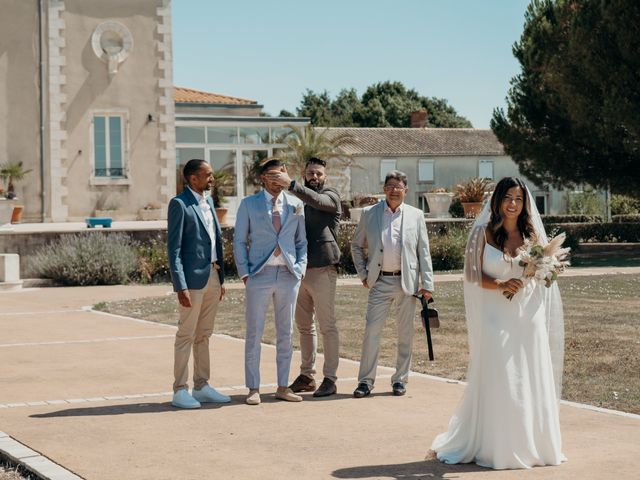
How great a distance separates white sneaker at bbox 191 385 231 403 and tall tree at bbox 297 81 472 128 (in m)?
76.4

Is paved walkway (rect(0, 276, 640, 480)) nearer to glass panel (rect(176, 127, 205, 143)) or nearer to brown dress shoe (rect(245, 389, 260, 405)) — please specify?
brown dress shoe (rect(245, 389, 260, 405))

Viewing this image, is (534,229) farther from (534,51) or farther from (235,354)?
(534,51)

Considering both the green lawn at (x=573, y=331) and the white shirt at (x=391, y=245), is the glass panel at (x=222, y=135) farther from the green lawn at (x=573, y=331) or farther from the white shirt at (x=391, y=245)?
the white shirt at (x=391, y=245)

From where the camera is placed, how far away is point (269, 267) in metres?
9.38

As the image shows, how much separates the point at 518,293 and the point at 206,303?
3140 mm

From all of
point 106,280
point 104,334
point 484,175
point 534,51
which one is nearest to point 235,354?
point 104,334

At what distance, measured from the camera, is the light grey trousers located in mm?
9594

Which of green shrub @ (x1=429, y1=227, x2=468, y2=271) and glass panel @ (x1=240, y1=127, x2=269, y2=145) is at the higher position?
glass panel @ (x1=240, y1=127, x2=269, y2=145)

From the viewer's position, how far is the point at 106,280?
80.8ft

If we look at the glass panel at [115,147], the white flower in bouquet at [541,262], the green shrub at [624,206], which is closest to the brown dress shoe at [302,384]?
the white flower in bouquet at [541,262]

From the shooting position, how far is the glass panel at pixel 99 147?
1284 inches

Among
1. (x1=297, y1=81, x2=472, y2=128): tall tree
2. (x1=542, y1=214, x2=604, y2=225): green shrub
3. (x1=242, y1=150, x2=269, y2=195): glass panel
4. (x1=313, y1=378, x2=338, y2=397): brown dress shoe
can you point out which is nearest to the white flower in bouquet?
(x1=313, y1=378, x2=338, y2=397): brown dress shoe

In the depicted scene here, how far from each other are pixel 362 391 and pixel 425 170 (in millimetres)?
60203

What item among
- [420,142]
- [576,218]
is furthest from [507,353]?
[420,142]
